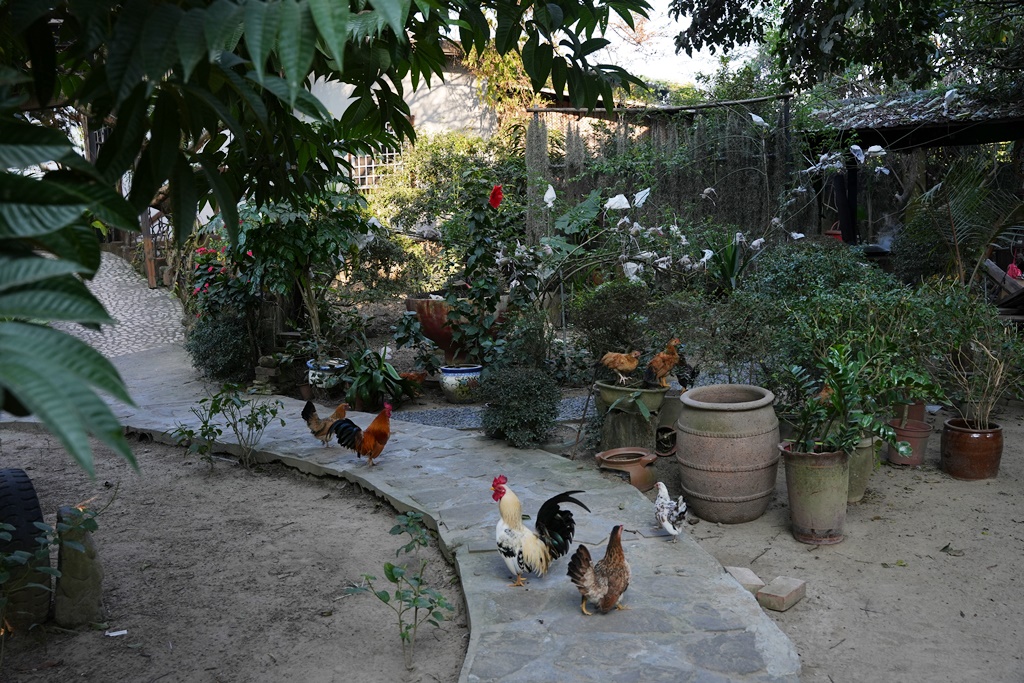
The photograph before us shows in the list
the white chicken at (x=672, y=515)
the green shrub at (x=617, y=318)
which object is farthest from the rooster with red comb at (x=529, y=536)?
the green shrub at (x=617, y=318)

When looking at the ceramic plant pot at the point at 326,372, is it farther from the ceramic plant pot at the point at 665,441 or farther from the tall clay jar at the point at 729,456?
the tall clay jar at the point at 729,456

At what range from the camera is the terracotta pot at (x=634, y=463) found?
5.62 meters

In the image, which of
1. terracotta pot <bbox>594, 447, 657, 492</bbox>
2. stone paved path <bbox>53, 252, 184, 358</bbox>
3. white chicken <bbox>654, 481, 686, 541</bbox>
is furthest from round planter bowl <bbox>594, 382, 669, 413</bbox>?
stone paved path <bbox>53, 252, 184, 358</bbox>

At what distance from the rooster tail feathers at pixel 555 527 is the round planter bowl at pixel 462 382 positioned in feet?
14.0

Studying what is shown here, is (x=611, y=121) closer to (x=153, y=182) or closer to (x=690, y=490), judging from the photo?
(x=690, y=490)

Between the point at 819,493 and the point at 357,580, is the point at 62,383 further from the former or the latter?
the point at 819,493

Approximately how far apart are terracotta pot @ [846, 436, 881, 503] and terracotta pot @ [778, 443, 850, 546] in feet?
1.84

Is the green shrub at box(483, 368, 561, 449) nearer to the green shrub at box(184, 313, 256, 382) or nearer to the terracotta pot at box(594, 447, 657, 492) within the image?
the terracotta pot at box(594, 447, 657, 492)

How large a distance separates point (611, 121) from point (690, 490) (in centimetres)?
761

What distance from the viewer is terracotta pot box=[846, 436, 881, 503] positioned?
526 centimetres

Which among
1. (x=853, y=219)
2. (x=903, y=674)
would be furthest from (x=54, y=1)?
(x=853, y=219)

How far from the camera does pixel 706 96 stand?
52.1ft

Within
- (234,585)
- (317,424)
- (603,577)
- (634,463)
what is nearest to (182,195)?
(603,577)

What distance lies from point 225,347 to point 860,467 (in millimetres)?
6840
